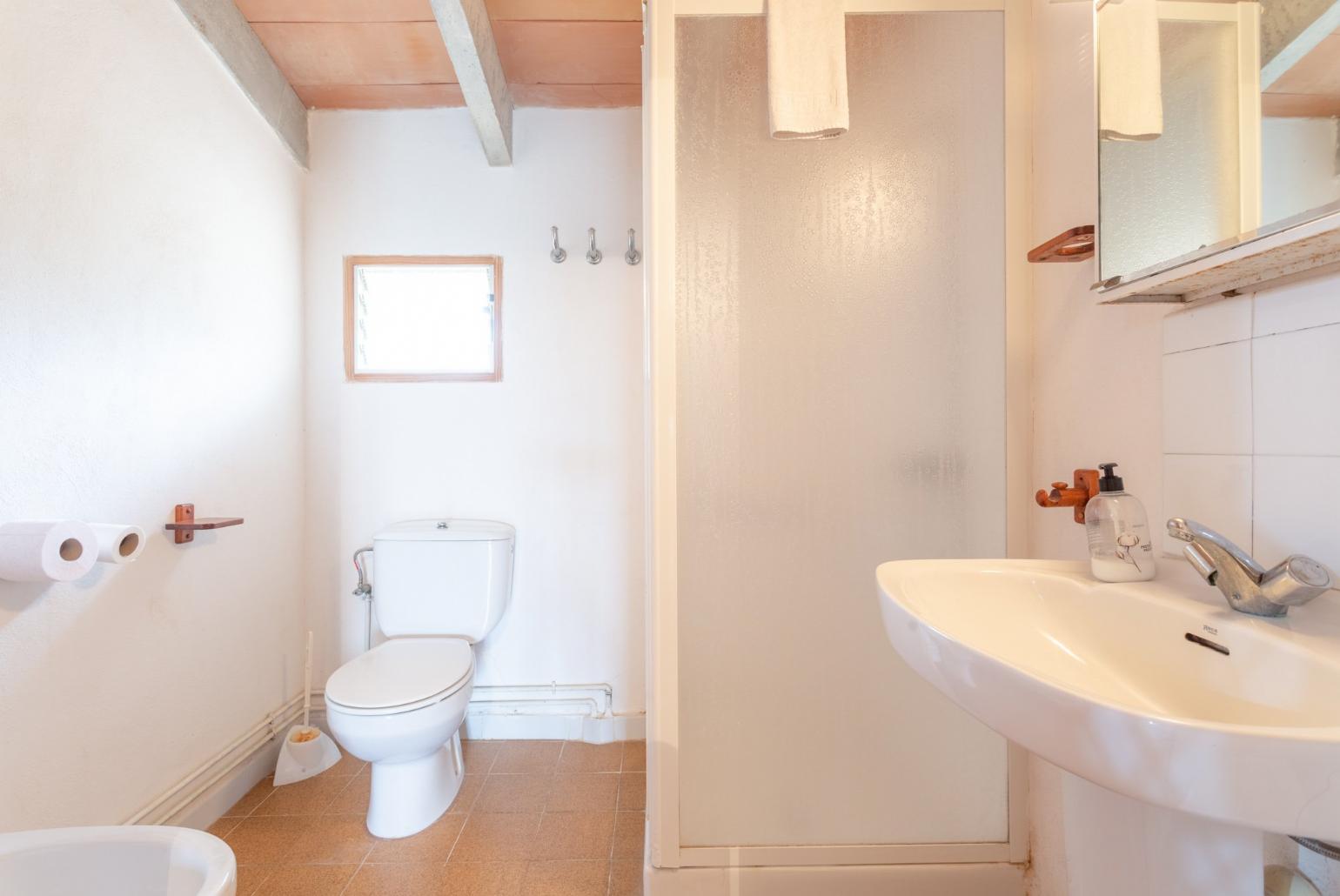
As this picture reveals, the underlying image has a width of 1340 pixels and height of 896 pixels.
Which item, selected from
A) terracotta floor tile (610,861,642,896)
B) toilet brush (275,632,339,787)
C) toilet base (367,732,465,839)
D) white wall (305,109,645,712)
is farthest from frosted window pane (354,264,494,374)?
terracotta floor tile (610,861,642,896)

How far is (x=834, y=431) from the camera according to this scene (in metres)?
1.31

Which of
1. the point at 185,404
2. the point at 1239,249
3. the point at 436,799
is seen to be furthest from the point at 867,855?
the point at 185,404

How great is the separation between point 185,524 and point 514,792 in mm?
1201

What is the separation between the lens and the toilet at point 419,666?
4.84 ft

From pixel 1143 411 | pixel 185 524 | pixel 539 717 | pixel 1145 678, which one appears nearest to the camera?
pixel 1145 678

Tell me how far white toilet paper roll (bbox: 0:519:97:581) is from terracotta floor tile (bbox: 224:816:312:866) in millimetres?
883

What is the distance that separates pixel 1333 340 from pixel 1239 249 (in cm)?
17

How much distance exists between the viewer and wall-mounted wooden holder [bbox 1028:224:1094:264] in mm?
1011

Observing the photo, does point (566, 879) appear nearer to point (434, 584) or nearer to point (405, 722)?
point (405, 722)

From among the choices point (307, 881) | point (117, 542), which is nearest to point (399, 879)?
point (307, 881)

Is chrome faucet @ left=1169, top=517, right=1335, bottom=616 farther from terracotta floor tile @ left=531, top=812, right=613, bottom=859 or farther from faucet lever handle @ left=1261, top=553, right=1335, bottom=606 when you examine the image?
terracotta floor tile @ left=531, top=812, right=613, bottom=859

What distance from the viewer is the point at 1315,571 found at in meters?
0.64

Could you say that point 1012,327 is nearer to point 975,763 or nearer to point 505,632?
point 975,763

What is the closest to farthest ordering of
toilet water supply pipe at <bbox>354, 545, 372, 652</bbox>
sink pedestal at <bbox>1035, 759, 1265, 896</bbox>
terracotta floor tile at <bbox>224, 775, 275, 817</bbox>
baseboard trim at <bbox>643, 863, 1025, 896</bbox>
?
sink pedestal at <bbox>1035, 759, 1265, 896</bbox>
baseboard trim at <bbox>643, 863, 1025, 896</bbox>
terracotta floor tile at <bbox>224, 775, 275, 817</bbox>
toilet water supply pipe at <bbox>354, 545, 372, 652</bbox>
